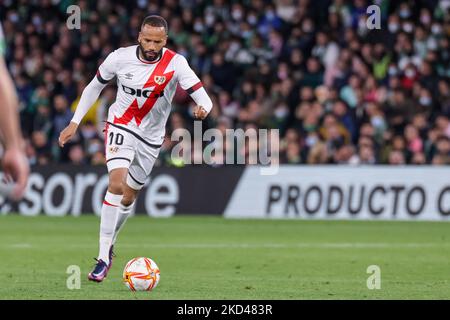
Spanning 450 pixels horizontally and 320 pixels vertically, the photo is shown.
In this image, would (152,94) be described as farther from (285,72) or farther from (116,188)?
(285,72)

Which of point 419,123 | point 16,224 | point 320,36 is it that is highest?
point 320,36

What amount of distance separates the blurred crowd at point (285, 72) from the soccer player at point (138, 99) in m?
9.46

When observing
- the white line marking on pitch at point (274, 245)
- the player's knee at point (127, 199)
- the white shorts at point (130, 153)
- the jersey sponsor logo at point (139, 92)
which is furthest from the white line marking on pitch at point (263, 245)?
the jersey sponsor logo at point (139, 92)

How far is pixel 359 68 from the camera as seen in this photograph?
2228 cm

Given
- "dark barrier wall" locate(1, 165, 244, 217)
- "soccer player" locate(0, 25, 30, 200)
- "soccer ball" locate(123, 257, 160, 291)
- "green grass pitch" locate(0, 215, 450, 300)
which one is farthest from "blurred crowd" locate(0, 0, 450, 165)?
"soccer player" locate(0, 25, 30, 200)

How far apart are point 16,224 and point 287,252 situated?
20.1 feet

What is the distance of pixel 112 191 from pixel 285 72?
41.3 ft

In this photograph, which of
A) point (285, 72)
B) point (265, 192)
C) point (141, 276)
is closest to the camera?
point (141, 276)

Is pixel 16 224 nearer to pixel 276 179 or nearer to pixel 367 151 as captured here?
pixel 276 179

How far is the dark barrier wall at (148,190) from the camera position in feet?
67.0

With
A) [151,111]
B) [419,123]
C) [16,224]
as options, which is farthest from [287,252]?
[419,123]

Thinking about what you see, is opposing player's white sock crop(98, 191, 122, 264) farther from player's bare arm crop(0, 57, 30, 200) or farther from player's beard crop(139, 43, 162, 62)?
player's bare arm crop(0, 57, 30, 200)

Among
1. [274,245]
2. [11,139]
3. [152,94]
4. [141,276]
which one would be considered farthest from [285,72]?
[11,139]

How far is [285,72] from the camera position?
Answer: 2295cm
